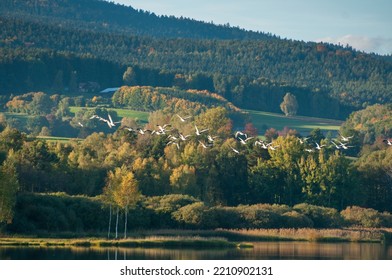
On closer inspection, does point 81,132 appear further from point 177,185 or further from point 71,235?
point 71,235

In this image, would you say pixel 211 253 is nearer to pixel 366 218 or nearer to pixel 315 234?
pixel 315 234

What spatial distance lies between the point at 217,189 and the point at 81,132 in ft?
231

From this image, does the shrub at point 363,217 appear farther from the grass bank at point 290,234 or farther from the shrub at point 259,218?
the shrub at point 259,218

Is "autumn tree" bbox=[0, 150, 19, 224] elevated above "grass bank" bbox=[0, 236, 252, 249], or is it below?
above

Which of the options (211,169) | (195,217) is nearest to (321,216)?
(195,217)

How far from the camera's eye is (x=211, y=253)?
7869cm

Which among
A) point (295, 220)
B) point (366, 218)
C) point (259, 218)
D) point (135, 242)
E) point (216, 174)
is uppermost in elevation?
point (216, 174)

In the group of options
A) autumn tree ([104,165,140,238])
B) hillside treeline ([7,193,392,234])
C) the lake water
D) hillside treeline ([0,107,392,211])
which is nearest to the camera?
the lake water

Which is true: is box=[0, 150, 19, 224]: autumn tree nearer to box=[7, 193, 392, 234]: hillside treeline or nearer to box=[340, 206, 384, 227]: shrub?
box=[7, 193, 392, 234]: hillside treeline

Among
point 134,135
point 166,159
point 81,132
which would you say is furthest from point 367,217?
point 81,132

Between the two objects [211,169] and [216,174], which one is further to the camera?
[211,169]

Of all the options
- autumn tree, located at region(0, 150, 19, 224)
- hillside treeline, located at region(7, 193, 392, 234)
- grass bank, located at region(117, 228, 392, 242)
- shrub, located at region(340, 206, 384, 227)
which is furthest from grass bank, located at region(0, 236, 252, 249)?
shrub, located at region(340, 206, 384, 227)

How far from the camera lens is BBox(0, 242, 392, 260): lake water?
7119cm

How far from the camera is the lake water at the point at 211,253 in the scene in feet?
234
